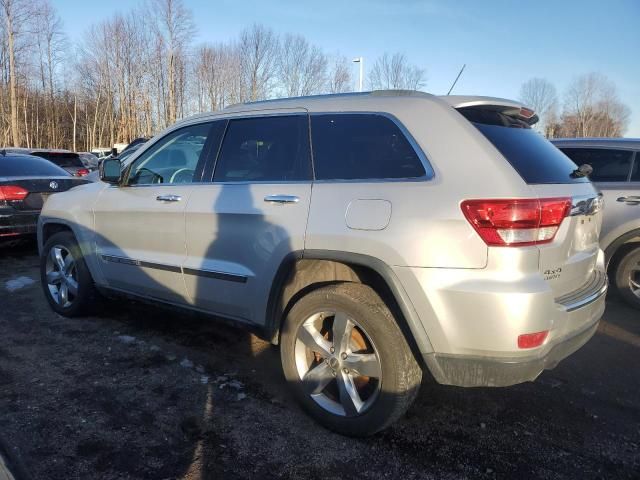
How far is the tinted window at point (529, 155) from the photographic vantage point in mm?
2426

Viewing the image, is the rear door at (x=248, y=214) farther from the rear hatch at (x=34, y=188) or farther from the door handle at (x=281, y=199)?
the rear hatch at (x=34, y=188)

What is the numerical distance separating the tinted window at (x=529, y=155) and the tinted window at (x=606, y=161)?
9.05 feet

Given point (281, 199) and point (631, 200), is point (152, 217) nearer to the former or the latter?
point (281, 199)

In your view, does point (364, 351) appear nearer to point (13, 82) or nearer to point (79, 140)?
point (13, 82)

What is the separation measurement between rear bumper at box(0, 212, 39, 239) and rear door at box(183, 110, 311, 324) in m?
4.61

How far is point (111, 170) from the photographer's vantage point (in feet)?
13.0

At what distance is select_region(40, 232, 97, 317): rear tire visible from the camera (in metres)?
4.35

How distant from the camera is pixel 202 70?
4059 centimetres

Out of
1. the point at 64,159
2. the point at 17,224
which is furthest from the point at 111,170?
→ the point at 64,159

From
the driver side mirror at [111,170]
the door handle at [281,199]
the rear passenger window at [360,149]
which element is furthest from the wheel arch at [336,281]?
the driver side mirror at [111,170]

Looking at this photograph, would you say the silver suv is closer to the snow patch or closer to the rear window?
the snow patch

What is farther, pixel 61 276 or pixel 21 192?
pixel 21 192

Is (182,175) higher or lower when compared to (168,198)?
higher

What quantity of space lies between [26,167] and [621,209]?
7.99m
